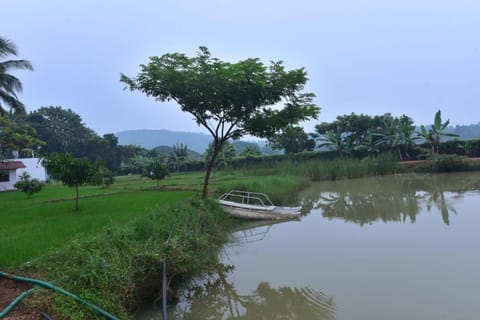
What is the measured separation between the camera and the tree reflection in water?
424 centimetres

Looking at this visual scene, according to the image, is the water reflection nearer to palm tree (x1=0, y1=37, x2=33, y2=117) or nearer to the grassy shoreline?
the grassy shoreline

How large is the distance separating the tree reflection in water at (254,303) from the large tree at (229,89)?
19.4ft

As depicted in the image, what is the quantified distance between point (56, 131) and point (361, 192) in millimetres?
40391

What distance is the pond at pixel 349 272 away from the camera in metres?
4.27

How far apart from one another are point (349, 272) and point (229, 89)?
6.38m

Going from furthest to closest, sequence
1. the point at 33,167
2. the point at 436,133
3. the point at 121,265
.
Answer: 1. the point at 33,167
2. the point at 436,133
3. the point at 121,265

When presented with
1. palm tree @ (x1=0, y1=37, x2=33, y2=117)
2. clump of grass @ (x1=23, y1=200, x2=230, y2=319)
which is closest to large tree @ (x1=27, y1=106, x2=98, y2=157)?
palm tree @ (x1=0, y1=37, x2=33, y2=117)

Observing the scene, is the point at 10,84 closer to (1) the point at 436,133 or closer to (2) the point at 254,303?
(2) the point at 254,303

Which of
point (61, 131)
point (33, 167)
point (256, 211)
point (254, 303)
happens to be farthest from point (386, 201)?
point (61, 131)

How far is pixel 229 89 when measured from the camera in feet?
32.8

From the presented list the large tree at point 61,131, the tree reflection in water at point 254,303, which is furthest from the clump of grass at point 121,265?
the large tree at point 61,131

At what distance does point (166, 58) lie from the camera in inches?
415

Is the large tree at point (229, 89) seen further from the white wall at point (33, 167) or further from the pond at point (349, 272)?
the white wall at point (33, 167)

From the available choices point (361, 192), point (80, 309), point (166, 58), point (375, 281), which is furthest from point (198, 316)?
point (361, 192)
